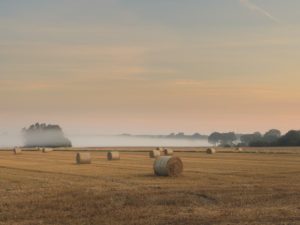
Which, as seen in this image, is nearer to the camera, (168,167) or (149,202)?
(149,202)

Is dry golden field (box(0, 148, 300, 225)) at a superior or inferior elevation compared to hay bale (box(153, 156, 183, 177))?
inferior

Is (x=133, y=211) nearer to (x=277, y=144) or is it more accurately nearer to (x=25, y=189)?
(x=25, y=189)

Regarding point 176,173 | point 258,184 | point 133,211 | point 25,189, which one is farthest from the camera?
point 176,173

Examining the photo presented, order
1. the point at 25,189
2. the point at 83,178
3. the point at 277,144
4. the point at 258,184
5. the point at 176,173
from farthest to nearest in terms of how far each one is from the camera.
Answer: the point at 277,144 → the point at 176,173 → the point at 83,178 → the point at 258,184 → the point at 25,189

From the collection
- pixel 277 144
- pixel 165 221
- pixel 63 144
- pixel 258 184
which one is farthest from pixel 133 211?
pixel 63 144

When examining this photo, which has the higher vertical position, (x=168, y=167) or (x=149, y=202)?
(x=168, y=167)

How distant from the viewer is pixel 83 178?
2641cm

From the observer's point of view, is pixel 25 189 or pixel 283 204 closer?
pixel 283 204

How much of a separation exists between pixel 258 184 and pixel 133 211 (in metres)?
8.87

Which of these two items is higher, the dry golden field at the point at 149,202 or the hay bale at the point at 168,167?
the hay bale at the point at 168,167

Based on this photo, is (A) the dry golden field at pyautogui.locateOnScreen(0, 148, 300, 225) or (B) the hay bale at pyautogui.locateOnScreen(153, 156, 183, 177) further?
(B) the hay bale at pyautogui.locateOnScreen(153, 156, 183, 177)

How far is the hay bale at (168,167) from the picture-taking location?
93.9 ft

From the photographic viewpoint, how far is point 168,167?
93.8ft

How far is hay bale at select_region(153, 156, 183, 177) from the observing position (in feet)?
93.9
